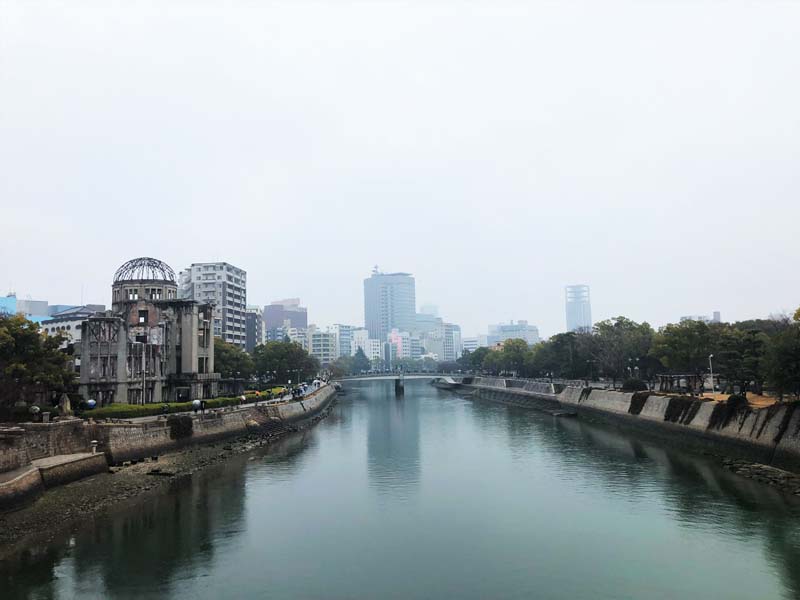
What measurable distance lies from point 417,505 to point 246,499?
13.0 meters

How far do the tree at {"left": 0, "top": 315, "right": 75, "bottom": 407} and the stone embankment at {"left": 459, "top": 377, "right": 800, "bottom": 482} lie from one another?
6154 centimetres

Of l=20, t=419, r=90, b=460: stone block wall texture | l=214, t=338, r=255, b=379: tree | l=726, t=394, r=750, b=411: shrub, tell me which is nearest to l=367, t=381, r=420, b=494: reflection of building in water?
l=20, t=419, r=90, b=460: stone block wall texture

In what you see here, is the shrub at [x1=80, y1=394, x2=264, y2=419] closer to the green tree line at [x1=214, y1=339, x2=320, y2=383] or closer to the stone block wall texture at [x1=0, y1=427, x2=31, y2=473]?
the stone block wall texture at [x1=0, y1=427, x2=31, y2=473]

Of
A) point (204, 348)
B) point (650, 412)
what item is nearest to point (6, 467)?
point (204, 348)

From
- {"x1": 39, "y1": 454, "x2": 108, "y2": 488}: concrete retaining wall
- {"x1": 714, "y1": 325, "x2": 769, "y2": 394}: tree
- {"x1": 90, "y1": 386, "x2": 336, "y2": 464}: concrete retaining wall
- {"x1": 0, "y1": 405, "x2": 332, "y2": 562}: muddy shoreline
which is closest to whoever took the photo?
{"x1": 0, "y1": 405, "x2": 332, "y2": 562}: muddy shoreline

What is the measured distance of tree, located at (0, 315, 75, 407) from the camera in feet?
158

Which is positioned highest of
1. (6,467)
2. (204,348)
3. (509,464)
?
(204,348)

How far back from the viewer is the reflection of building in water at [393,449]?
5059 centimetres

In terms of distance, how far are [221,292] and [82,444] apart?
118782 mm

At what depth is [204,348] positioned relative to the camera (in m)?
84.3

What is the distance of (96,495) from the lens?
40812 millimetres

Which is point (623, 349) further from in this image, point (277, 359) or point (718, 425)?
point (277, 359)

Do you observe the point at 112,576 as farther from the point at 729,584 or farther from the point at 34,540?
the point at 729,584

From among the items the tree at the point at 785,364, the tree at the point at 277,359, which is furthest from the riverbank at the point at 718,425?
the tree at the point at 277,359
